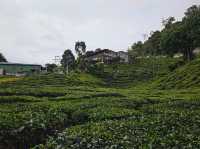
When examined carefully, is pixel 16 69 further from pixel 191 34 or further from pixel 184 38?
pixel 191 34

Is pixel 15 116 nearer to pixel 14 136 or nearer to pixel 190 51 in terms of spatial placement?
pixel 14 136

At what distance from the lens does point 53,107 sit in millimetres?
48281

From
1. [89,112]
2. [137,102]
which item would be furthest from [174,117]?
[137,102]

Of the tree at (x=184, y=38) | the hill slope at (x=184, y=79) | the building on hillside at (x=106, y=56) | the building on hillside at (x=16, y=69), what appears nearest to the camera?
the hill slope at (x=184, y=79)

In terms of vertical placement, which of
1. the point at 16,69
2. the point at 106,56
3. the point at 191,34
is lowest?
the point at 16,69

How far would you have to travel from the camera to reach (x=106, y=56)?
173875 millimetres

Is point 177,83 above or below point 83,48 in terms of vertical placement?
below

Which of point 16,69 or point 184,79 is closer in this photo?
point 184,79

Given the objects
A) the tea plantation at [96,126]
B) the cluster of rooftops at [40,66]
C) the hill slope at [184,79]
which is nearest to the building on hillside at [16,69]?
the cluster of rooftops at [40,66]

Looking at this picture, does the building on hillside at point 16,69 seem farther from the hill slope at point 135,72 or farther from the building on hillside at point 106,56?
the building on hillside at point 106,56

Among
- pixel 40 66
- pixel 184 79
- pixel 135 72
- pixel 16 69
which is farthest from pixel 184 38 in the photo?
pixel 16 69

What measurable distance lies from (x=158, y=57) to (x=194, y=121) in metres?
140

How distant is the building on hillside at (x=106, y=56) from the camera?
17100cm

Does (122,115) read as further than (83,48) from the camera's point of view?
No
